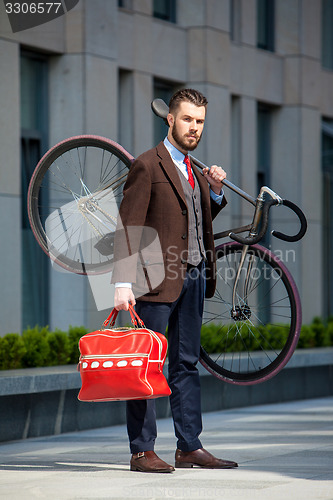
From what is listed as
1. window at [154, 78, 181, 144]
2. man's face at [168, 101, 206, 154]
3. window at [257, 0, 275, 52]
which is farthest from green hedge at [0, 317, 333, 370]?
window at [257, 0, 275, 52]

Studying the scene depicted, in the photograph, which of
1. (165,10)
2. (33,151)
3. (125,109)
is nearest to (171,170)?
(33,151)

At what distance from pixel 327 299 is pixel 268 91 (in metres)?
5.30

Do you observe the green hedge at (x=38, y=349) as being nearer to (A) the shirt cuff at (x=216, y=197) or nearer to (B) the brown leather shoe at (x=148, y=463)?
(B) the brown leather shoe at (x=148, y=463)

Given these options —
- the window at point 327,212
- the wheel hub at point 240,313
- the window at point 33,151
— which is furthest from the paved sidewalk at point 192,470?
the window at point 327,212

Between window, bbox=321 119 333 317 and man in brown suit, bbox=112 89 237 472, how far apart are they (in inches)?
639

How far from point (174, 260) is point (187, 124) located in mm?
867

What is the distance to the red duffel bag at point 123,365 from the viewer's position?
6191mm

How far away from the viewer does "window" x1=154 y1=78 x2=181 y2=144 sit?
57.3 feet

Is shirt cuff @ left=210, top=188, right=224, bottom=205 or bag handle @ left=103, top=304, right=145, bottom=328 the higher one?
shirt cuff @ left=210, top=188, right=224, bottom=205

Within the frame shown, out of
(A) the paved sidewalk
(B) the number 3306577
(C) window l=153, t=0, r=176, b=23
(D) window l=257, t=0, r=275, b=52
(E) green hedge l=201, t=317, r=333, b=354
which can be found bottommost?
(A) the paved sidewalk

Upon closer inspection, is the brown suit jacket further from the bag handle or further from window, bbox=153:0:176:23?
window, bbox=153:0:176:23

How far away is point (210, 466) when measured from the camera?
22.0 ft

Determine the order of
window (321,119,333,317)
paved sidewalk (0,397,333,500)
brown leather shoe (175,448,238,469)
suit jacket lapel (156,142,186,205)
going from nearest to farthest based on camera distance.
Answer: paved sidewalk (0,397,333,500)
suit jacket lapel (156,142,186,205)
brown leather shoe (175,448,238,469)
window (321,119,333,317)

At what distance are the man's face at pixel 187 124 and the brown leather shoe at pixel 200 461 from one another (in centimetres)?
196
